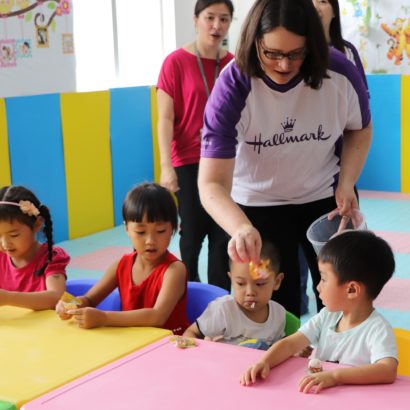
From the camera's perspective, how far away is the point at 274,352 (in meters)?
1.67

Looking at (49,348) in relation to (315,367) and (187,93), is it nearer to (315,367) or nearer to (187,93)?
(315,367)

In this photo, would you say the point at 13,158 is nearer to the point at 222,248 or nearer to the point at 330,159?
the point at 222,248

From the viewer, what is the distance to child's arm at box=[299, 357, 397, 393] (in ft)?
5.01

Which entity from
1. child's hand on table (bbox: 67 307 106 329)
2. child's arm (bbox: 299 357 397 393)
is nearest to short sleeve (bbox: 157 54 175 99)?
child's hand on table (bbox: 67 307 106 329)

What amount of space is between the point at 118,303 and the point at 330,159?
2.61ft

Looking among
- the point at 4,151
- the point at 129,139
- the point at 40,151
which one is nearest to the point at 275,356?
the point at 4,151

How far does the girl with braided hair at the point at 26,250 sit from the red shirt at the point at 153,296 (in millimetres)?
208

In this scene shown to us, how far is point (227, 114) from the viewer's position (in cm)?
204

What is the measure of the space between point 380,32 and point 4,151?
10.5 feet

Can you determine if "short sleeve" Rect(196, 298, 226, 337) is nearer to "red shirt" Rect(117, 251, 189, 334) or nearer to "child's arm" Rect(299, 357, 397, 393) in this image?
"red shirt" Rect(117, 251, 189, 334)

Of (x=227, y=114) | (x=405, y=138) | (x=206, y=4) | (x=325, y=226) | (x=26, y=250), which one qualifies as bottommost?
(x=405, y=138)

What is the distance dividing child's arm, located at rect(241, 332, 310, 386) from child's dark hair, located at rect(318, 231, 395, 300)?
0.57ft

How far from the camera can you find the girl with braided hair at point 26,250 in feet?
7.78

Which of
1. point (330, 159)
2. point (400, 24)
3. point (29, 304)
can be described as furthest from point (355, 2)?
point (29, 304)
